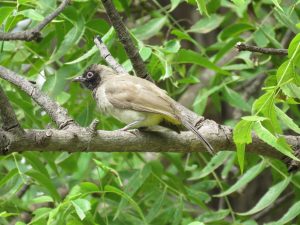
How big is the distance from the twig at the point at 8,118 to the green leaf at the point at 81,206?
0.44 m

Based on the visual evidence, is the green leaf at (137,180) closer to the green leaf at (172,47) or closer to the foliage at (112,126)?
the foliage at (112,126)

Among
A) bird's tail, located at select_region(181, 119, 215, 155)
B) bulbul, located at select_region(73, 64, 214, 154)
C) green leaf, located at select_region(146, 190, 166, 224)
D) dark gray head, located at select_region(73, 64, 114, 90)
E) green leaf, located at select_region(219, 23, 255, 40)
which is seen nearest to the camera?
bird's tail, located at select_region(181, 119, 215, 155)

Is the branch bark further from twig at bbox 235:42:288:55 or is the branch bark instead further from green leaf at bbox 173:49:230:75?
green leaf at bbox 173:49:230:75

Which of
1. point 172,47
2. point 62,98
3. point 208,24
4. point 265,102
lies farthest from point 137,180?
point 265,102

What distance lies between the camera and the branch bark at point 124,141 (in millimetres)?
3166

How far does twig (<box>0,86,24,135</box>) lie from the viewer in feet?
10.3

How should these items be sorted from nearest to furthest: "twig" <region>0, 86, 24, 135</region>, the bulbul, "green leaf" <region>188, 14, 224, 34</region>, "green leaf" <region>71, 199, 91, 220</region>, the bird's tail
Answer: "twig" <region>0, 86, 24, 135</region>
"green leaf" <region>71, 199, 91, 220</region>
the bird's tail
the bulbul
"green leaf" <region>188, 14, 224, 34</region>

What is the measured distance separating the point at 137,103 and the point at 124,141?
803 millimetres

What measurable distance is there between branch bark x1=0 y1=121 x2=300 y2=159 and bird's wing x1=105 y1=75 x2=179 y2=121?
0.27 m

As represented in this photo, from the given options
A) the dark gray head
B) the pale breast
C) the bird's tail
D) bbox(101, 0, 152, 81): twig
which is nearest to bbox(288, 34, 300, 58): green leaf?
the bird's tail

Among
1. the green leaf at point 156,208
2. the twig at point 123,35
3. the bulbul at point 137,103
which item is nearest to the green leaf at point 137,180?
the green leaf at point 156,208

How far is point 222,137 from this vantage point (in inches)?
147

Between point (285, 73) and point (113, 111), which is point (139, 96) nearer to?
point (113, 111)

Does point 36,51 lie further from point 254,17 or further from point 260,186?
point 260,186
